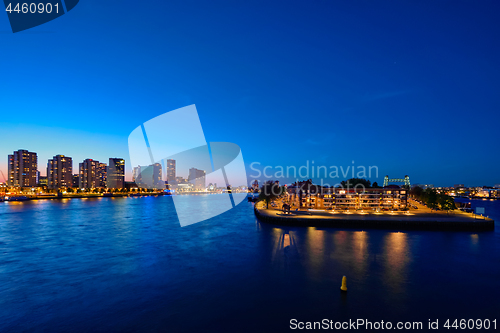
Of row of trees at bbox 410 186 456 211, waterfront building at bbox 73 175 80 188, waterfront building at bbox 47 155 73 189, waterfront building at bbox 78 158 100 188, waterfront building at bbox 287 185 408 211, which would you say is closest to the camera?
row of trees at bbox 410 186 456 211

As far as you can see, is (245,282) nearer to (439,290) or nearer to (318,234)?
(439,290)

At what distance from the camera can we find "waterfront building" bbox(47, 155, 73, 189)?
169 m

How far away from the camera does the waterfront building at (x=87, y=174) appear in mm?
180375

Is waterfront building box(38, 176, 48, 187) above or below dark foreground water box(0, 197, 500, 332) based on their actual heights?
above


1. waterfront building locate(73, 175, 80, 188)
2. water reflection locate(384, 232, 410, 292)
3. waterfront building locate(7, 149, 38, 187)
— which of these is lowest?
water reflection locate(384, 232, 410, 292)

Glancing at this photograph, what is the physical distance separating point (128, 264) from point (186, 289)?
7.80m

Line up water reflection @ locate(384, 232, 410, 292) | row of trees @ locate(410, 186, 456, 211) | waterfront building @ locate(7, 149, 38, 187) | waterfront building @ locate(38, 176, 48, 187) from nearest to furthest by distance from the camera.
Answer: water reflection @ locate(384, 232, 410, 292) < row of trees @ locate(410, 186, 456, 211) < waterfront building @ locate(7, 149, 38, 187) < waterfront building @ locate(38, 176, 48, 187)

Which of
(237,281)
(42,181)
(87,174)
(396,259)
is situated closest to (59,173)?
(42,181)

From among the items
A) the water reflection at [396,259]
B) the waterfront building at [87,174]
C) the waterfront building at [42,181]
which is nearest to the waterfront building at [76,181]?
the waterfront building at [87,174]

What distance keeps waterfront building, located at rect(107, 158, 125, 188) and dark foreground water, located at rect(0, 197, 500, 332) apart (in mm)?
170526

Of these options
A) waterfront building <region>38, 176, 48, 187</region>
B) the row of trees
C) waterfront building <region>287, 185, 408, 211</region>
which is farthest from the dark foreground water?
waterfront building <region>38, 176, 48, 187</region>

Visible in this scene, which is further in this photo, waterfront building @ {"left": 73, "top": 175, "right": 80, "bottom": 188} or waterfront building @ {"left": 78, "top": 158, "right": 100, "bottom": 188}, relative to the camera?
waterfront building @ {"left": 73, "top": 175, "right": 80, "bottom": 188}

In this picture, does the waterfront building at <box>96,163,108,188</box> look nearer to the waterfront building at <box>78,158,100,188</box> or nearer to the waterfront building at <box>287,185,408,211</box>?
the waterfront building at <box>78,158,100,188</box>

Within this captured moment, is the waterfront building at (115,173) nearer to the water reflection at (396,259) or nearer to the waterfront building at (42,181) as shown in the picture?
the waterfront building at (42,181)
